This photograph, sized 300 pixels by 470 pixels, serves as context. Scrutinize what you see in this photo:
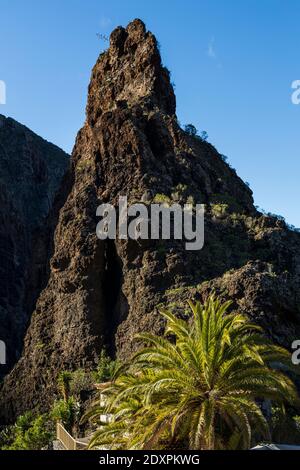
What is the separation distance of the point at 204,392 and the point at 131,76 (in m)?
49.7

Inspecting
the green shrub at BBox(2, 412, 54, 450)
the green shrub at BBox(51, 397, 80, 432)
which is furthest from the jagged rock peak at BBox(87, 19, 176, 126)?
the green shrub at BBox(2, 412, 54, 450)

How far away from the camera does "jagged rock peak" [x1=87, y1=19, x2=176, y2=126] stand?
6250cm

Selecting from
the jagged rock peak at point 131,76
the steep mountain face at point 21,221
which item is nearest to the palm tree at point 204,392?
the jagged rock peak at point 131,76

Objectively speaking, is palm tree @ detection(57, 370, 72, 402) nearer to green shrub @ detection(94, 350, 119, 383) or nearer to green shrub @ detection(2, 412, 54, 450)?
green shrub @ detection(2, 412, 54, 450)

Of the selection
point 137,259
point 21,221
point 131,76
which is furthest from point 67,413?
point 21,221

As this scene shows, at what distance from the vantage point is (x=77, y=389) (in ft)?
150

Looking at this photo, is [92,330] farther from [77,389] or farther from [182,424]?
[182,424]

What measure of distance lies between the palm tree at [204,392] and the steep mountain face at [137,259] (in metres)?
19.6

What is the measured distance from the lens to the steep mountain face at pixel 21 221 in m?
66.6

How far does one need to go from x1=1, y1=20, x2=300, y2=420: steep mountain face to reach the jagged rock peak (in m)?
0.36

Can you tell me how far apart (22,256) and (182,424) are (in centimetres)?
8337

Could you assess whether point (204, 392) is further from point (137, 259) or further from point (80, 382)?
point (137, 259)
